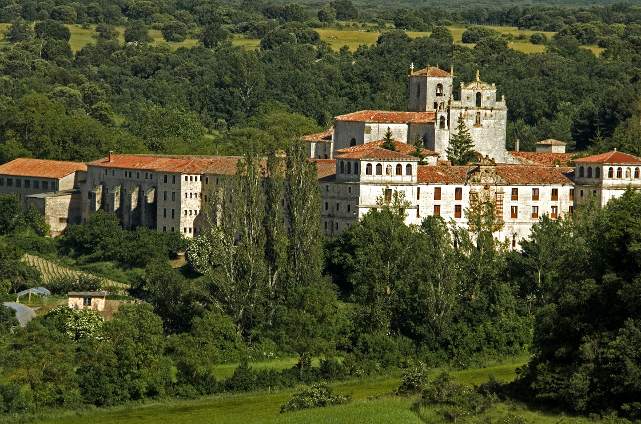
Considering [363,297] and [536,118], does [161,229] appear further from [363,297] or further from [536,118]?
[536,118]

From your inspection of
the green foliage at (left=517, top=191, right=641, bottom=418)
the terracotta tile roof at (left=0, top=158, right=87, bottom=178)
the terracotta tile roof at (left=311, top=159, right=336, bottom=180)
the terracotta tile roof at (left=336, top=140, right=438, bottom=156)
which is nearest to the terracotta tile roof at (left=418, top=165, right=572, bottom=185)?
the terracotta tile roof at (left=336, top=140, right=438, bottom=156)

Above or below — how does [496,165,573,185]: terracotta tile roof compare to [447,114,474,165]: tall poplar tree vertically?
below

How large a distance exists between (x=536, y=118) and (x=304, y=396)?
69820 mm

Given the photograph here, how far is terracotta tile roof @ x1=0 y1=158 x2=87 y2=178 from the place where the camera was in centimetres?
10994

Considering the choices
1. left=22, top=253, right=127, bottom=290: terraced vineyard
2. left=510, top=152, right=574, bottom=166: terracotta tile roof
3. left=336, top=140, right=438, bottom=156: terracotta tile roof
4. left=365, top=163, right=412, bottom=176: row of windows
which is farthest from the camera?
left=510, top=152, right=574, bottom=166: terracotta tile roof

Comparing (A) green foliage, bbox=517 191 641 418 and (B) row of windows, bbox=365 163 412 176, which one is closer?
(A) green foliage, bbox=517 191 641 418

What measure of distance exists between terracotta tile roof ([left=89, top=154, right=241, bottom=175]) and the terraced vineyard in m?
7.23

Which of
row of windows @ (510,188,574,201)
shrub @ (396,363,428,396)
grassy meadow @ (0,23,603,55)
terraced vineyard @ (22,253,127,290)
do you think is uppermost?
grassy meadow @ (0,23,603,55)

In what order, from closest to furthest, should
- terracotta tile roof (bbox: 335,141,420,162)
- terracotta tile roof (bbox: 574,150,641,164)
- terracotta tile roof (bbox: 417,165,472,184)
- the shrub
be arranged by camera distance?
the shrub, terracotta tile roof (bbox: 335,141,420,162), terracotta tile roof (bbox: 417,165,472,184), terracotta tile roof (bbox: 574,150,641,164)

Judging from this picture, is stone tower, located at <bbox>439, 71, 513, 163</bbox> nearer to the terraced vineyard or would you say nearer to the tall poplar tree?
the tall poplar tree

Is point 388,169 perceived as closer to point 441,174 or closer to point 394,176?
point 394,176

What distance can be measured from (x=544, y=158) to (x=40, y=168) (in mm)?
25981

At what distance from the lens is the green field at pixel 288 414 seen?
63.8 metres

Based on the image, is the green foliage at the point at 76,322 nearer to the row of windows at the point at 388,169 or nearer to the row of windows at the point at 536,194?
the row of windows at the point at 388,169
